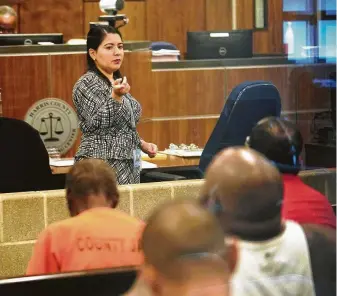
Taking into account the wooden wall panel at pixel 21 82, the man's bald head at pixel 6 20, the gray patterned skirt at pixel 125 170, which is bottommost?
the gray patterned skirt at pixel 125 170

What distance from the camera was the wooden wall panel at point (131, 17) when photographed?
6965 mm

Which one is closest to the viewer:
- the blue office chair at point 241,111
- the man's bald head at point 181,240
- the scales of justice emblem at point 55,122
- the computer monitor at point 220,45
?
the man's bald head at point 181,240

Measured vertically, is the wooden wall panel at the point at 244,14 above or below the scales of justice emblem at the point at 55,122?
above

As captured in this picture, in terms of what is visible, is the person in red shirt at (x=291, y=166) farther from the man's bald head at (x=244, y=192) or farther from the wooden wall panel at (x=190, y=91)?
the wooden wall panel at (x=190, y=91)

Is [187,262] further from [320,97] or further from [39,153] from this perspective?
[39,153]

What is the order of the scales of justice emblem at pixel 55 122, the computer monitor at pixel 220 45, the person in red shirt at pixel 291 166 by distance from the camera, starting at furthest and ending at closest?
the computer monitor at pixel 220 45
the scales of justice emblem at pixel 55 122
the person in red shirt at pixel 291 166

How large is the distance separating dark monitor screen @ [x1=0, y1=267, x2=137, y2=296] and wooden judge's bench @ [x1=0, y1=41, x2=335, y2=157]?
1.57 metres

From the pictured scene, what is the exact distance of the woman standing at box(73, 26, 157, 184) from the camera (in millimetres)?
2912

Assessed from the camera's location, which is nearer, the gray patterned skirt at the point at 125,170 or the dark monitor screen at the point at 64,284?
the dark monitor screen at the point at 64,284

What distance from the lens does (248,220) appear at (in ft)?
3.43

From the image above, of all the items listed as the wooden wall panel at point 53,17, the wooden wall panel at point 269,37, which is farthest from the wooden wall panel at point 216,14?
the wooden wall panel at point 53,17

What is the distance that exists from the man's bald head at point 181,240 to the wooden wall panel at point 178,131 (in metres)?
3.73

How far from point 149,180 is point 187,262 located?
2.08 metres

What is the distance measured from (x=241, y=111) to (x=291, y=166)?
966 millimetres
